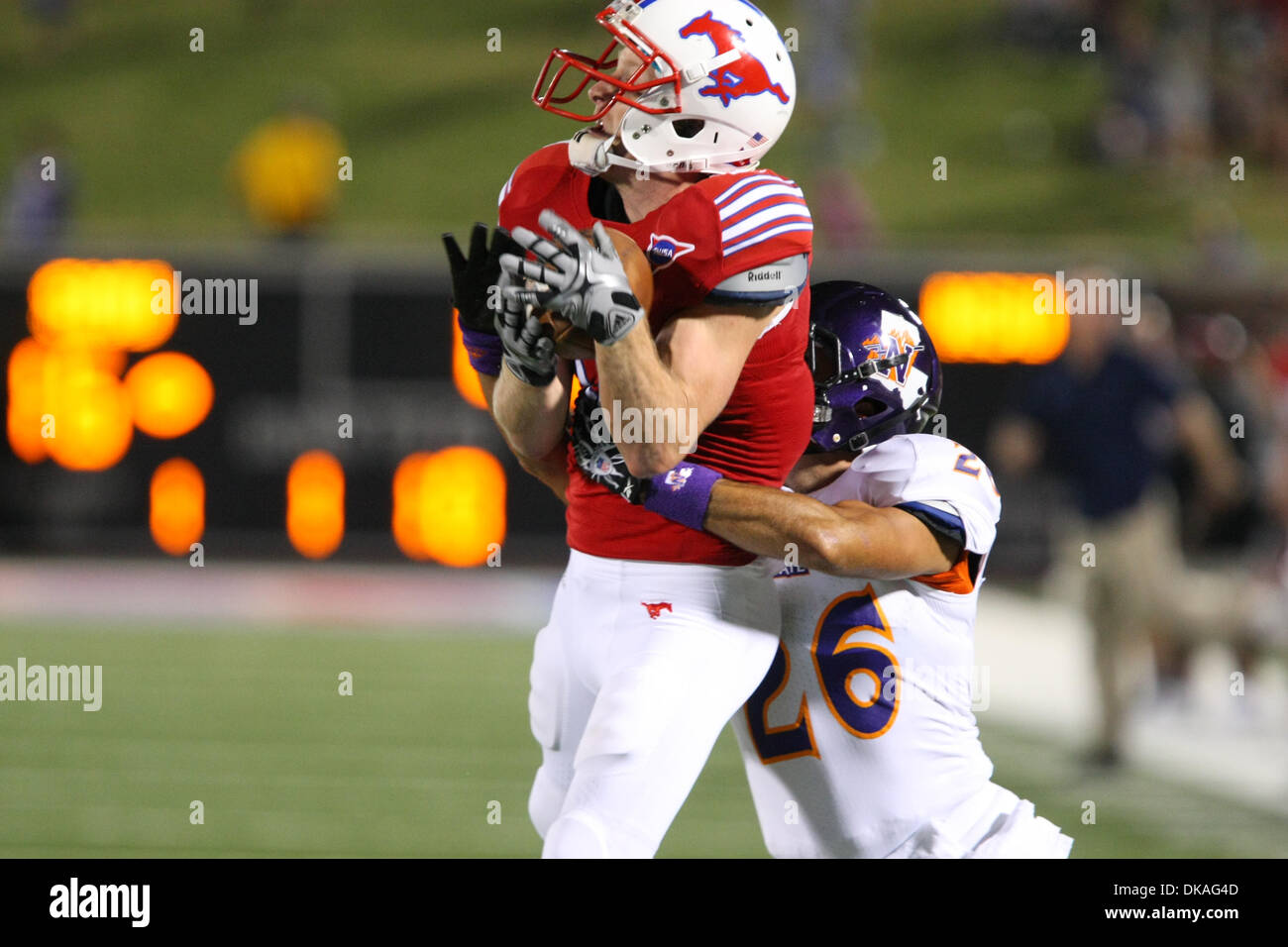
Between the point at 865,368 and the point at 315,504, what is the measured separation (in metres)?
7.68

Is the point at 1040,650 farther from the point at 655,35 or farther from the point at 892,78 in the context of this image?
the point at 892,78

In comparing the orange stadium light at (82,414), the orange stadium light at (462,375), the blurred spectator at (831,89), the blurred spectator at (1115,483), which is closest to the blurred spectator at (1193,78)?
the blurred spectator at (831,89)

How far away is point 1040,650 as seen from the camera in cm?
942

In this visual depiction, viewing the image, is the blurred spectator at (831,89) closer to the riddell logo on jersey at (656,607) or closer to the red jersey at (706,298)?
the red jersey at (706,298)

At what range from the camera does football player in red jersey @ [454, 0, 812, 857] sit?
9.15 ft

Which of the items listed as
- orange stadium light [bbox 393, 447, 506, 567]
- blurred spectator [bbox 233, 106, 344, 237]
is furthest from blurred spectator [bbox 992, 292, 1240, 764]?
blurred spectator [bbox 233, 106, 344, 237]

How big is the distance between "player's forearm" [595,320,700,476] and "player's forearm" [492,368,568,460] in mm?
267

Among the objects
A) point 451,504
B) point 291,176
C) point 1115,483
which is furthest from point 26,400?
point 1115,483

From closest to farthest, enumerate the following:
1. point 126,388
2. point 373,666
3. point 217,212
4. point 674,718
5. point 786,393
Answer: point 674,718
point 786,393
point 373,666
point 126,388
point 217,212

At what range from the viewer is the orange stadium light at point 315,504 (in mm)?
10523

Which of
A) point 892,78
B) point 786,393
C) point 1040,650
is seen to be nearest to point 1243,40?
point 892,78

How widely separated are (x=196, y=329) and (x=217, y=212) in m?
8.25

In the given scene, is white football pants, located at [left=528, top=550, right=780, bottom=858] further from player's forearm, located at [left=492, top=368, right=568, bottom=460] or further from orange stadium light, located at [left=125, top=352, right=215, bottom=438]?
orange stadium light, located at [left=125, top=352, right=215, bottom=438]

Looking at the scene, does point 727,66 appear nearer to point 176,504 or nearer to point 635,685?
point 635,685
